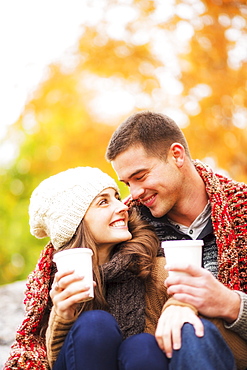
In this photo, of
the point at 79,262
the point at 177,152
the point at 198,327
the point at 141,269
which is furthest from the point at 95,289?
the point at 177,152

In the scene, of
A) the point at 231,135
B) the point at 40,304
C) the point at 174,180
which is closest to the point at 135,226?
the point at 174,180

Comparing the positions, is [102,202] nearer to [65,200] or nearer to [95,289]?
[65,200]

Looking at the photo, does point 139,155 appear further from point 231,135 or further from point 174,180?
point 231,135

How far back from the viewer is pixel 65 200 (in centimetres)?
224

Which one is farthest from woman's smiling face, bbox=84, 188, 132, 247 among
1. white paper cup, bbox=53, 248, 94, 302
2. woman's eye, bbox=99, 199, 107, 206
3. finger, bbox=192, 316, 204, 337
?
finger, bbox=192, 316, 204, 337

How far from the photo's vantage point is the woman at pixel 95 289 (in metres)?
1.69

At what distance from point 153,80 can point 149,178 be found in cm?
312

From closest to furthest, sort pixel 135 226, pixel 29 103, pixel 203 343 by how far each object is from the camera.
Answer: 1. pixel 203 343
2. pixel 135 226
3. pixel 29 103

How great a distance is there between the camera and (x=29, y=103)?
223 inches

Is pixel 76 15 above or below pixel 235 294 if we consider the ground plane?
above

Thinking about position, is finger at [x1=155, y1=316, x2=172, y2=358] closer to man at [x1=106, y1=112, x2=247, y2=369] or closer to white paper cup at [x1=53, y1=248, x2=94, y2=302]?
white paper cup at [x1=53, y1=248, x2=94, y2=302]

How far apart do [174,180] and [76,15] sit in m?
3.70

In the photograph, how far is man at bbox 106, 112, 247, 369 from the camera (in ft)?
7.34

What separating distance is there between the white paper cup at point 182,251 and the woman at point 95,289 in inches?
6.0
